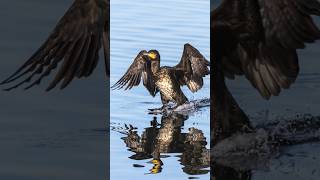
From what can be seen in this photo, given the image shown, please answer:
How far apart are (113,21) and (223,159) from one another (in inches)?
30.7

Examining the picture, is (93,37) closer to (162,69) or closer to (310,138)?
(162,69)

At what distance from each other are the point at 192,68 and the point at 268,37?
1.73 ft

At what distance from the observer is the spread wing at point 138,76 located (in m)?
4.96

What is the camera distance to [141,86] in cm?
506

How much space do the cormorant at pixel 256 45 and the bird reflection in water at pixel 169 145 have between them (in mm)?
314

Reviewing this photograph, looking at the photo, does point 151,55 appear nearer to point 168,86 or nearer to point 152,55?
point 152,55

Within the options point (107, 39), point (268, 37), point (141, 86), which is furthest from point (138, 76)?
point (268, 37)

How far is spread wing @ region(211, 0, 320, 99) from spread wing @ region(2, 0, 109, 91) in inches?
18.8

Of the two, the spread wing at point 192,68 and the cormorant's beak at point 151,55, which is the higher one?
the cormorant's beak at point 151,55

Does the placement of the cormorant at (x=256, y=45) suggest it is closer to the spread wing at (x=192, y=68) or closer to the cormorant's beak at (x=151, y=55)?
the spread wing at (x=192, y=68)

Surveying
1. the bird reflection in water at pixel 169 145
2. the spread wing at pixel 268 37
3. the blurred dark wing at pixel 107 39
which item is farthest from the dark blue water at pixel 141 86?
the spread wing at pixel 268 37

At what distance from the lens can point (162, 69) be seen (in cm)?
508

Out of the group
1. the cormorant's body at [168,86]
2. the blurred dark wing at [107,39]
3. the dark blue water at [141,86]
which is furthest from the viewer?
the blurred dark wing at [107,39]

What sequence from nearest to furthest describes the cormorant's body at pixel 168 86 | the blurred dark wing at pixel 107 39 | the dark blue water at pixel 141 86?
the dark blue water at pixel 141 86
the cormorant's body at pixel 168 86
the blurred dark wing at pixel 107 39
